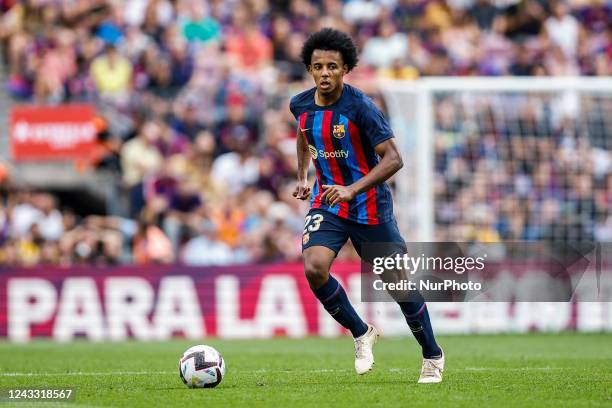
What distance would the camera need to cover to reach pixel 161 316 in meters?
18.9

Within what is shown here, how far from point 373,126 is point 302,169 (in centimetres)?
110

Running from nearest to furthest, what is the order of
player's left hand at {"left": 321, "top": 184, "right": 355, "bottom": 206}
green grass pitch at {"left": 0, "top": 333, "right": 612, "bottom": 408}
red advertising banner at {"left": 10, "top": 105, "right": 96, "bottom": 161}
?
green grass pitch at {"left": 0, "top": 333, "right": 612, "bottom": 408}, player's left hand at {"left": 321, "top": 184, "right": 355, "bottom": 206}, red advertising banner at {"left": 10, "top": 105, "right": 96, "bottom": 161}

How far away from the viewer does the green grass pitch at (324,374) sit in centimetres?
873

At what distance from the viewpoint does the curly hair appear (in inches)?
380

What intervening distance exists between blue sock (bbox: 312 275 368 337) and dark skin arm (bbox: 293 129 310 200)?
30.7 inches

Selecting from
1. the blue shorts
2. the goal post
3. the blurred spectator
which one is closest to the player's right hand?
the blue shorts

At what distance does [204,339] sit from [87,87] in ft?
21.1

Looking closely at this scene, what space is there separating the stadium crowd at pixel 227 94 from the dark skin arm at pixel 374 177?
9462mm

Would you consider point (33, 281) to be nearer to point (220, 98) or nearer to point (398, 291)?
point (220, 98)

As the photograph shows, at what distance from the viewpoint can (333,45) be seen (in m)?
9.65

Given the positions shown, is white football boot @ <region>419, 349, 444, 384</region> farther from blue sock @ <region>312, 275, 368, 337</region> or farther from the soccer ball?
the soccer ball

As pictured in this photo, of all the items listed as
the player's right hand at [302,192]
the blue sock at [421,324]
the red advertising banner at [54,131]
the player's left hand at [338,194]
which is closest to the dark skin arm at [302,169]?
the player's right hand at [302,192]

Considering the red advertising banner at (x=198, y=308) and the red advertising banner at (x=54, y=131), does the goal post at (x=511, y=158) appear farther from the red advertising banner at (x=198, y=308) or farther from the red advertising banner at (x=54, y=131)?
the red advertising banner at (x=54, y=131)

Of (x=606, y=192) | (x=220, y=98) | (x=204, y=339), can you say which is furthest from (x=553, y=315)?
(x=220, y=98)
